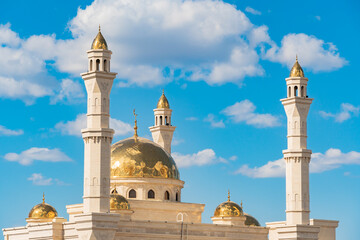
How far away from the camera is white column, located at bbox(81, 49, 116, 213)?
160ft

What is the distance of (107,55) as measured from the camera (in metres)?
50.8

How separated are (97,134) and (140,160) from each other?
7.93 meters

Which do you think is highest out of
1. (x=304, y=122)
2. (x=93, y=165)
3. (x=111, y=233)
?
(x=304, y=122)

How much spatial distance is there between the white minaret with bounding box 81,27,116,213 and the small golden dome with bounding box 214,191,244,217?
30.2ft

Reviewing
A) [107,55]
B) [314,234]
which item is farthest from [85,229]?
[314,234]

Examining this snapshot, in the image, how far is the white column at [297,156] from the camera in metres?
54.3

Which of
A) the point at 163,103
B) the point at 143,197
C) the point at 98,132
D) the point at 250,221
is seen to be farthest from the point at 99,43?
the point at 250,221

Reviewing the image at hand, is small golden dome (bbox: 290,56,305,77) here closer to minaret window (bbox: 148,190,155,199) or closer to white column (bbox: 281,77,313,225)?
white column (bbox: 281,77,313,225)

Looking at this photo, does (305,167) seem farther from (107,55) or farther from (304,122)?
(107,55)

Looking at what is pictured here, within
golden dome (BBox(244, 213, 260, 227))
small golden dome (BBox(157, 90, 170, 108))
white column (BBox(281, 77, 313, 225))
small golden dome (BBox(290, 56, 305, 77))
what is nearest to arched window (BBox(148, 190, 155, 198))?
golden dome (BBox(244, 213, 260, 227))

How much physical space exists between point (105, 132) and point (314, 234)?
14.0 m

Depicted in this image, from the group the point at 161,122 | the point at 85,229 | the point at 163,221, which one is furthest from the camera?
the point at 161,122

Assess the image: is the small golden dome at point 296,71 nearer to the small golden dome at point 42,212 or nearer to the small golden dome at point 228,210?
the small golden dome at point 228,210

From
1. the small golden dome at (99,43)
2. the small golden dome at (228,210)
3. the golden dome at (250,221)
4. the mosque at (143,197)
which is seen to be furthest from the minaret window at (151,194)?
the small golden dome at (99,43)
